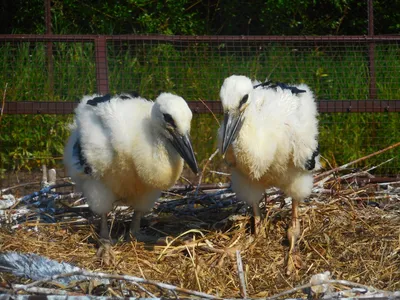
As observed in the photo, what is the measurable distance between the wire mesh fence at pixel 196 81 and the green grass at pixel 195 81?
11mm

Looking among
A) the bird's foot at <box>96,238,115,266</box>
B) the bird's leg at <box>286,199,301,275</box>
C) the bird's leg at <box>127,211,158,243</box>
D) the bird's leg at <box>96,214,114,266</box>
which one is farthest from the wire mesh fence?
the bird's foot at <box>96,238,115,266</box>

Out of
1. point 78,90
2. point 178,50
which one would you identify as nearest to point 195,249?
point 78,90

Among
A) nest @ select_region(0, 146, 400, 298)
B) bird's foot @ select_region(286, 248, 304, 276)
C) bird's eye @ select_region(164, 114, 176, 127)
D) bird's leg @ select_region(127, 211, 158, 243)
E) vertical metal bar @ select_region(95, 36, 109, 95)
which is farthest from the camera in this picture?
vertical metal bar @ select_region(95, 36, 109, 95)

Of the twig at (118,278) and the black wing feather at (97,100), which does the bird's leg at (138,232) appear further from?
the twig at (118,278)

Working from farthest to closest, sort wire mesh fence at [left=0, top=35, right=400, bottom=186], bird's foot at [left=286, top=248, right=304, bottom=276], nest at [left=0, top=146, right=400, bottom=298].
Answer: wire mesh fence at [left=0, top=35, right=400, bottom=186] → bird's foot at [left=286, top=248, right=304, bottom=276] → nest at [left=0, top=146, right=400, bottom=298]

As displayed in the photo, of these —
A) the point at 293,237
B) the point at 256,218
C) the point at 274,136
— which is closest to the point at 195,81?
the point at 256,218

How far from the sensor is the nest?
18.6 ft

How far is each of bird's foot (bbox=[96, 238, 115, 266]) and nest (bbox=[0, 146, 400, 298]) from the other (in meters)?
0.05

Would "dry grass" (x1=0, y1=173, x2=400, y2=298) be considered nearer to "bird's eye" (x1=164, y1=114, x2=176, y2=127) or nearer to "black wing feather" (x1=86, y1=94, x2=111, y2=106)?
"bird's eye" (x1=164, y1=114, x2=176, y2=127)

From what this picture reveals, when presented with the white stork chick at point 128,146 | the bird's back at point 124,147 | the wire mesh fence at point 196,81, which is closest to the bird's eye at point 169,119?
the white stork chick at point 128,146

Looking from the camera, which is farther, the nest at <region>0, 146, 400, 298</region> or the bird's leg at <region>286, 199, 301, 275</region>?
the bird's leg at <region>286, 199, 301, 275</region>

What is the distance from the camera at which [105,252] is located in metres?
6.31

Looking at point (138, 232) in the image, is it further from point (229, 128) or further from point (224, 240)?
point (229, 128)

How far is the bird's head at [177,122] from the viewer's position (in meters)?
5.88
